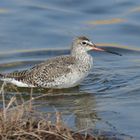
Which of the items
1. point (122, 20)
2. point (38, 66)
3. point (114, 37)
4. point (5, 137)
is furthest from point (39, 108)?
point (122, 20)

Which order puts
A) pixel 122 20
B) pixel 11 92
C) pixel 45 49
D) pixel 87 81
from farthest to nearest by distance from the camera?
pixel 122 20 → pixel 45 49 → pixel 87 81 → pixel 11 92

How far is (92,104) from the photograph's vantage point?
12.0m

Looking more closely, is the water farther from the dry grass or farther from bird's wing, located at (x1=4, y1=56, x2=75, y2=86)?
the dry grass

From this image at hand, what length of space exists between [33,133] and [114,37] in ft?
21.8

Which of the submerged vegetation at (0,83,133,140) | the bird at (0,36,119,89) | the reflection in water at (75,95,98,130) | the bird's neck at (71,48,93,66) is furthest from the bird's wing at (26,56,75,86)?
the submerged vegetation at (0,83,133,140)

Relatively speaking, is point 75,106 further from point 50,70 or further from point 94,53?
point 94,53

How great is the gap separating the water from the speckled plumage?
0.21 m

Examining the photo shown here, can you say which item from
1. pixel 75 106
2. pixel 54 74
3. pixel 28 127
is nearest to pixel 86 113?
pixel 75 106

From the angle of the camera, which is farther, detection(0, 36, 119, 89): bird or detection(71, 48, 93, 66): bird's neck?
detection(71, 48, 93, 66): bird's neck

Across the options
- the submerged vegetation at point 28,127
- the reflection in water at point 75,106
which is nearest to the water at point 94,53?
the reflection in water at point 75,106

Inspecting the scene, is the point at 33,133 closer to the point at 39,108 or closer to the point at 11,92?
the point at 39,108

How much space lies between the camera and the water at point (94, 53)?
1125cm

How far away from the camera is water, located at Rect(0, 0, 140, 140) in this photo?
1125 cm

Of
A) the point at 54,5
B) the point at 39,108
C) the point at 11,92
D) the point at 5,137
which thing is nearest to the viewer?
the point at 5,137
